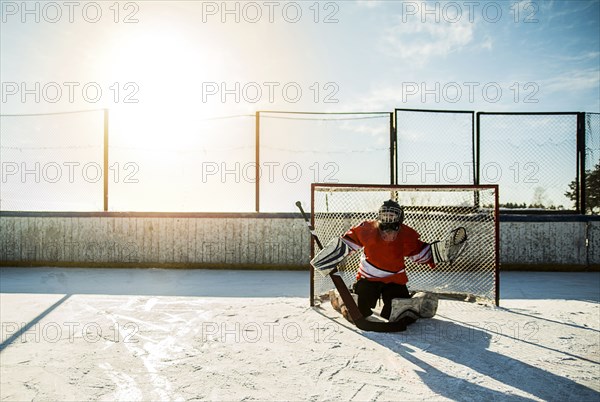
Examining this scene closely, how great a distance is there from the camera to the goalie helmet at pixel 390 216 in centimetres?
446

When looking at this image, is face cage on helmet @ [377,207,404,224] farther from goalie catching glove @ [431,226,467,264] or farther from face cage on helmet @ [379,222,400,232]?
goalie catching glove @ [431,226,467,264]

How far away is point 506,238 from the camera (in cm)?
838

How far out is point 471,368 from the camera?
3043 millimetres

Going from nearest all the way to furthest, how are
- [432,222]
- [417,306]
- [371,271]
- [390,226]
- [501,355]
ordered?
[501,355]
[417,306]
[390,226]
[371,271]
[432,222]

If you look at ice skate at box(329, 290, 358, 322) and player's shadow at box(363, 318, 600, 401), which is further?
ice skate at box(329, 290, 358, 322)

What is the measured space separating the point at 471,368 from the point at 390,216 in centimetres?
182

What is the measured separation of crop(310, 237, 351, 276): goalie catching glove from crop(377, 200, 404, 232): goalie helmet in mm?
503

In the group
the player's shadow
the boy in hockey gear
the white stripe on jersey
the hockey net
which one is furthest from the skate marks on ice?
the hockey net

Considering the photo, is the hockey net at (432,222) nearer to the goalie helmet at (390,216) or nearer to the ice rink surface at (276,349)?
the ice rink surface at (276,349)

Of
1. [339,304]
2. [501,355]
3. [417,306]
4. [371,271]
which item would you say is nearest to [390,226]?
[371,271]

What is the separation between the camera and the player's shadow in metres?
2.62

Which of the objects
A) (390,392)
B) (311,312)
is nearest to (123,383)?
(390,392)

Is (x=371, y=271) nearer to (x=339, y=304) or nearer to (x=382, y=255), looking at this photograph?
(x=382, y=255)

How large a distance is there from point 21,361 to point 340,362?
8.36ft
